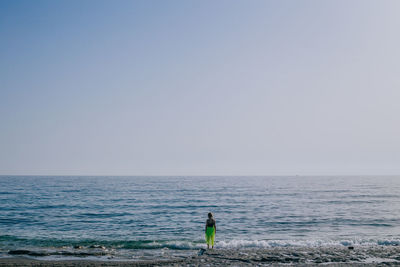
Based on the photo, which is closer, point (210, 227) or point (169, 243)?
point (210, 227)

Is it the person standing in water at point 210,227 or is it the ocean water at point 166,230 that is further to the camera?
the ocean water at point 166,230

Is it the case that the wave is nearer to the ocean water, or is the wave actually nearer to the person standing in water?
the ocean water

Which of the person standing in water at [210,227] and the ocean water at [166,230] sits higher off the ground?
the person standing in water at [210,227]

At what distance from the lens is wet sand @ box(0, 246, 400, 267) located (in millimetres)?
13594

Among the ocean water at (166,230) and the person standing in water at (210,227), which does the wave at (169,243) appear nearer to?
the ocean water at (166,230)

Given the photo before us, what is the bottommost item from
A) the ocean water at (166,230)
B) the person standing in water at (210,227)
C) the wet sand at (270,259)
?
the ocean water at (166,230)

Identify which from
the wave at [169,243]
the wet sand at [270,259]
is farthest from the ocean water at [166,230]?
the wet sand at [270,259]

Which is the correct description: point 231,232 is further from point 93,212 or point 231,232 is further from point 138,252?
point 93,212

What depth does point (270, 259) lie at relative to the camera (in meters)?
14.4

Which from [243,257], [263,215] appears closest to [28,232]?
[243,257]

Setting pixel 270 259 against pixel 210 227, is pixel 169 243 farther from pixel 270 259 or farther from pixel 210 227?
pixel 270 259

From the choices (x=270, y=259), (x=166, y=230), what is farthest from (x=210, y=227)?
(x=166, y=230)

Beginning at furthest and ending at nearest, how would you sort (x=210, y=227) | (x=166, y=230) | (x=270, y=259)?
(x=166, y=230) < (x=210, y=227) < (x=270, y=259)

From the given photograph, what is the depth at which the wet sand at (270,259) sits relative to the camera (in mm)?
13594
